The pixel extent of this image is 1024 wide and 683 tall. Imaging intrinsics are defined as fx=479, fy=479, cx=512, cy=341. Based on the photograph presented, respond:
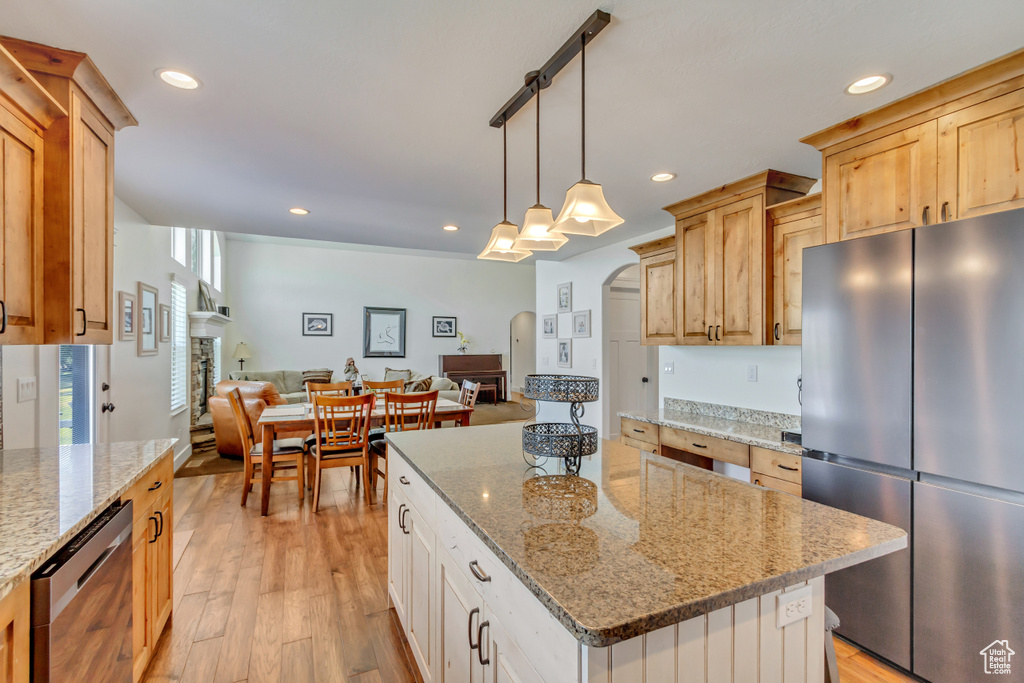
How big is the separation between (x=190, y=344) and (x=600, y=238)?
543 cm

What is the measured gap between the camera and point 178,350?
18.4ft

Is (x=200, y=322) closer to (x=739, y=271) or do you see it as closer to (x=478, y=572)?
(x=739, y=271)

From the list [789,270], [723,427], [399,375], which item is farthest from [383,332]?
[789,270]

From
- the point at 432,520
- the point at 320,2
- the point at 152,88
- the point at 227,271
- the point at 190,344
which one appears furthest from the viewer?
the point at 227,271

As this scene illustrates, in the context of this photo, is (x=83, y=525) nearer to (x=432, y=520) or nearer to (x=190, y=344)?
(x=432, y=520)

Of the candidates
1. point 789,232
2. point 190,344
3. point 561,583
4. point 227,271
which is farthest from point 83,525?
point 227,271

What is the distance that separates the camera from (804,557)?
0.98m

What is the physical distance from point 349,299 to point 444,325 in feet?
6.53

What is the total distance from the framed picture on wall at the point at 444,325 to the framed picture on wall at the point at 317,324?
81.4 inches

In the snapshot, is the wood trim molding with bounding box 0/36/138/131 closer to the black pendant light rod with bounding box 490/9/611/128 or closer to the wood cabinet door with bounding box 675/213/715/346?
the black pendant light rod with bounding box 490/9/611/128

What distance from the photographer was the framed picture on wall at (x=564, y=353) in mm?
5570

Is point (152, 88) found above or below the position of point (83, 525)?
above

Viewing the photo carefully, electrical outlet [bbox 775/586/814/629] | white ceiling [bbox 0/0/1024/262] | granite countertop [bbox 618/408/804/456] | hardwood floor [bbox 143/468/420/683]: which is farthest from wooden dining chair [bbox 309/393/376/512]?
electrical outlet [bbox 775/586/814/629]

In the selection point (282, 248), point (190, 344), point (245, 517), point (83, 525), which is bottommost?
point (245, 517)
